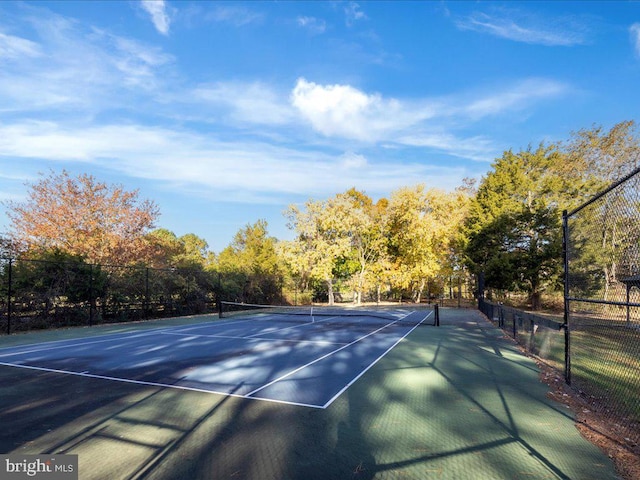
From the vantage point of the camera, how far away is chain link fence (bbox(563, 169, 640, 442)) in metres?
4.10

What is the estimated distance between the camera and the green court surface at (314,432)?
3279 millimetres

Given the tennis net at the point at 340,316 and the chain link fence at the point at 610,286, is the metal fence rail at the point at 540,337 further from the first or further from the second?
the tennis net at the point at 340,316

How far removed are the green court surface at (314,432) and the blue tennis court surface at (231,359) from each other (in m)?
0.43

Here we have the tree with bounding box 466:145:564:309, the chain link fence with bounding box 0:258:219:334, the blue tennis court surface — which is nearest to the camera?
the blue tennis court surface

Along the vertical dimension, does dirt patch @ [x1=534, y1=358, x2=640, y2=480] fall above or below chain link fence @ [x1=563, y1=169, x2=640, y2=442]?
below

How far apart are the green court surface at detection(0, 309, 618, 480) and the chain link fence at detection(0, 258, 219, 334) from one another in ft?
30.7

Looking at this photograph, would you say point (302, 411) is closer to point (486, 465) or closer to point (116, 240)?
point (486, 465)

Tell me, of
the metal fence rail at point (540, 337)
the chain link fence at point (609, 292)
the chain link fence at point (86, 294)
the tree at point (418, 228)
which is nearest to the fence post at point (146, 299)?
the chain link fence at point (86, 294)

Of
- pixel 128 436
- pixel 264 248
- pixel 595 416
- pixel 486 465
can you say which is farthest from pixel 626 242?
pixel 264 248

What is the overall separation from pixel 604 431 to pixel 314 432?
3.20 metres

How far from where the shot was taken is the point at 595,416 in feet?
15.3

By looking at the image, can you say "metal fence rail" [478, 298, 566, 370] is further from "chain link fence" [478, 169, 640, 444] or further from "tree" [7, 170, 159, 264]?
"tree" [7, 170, 159, 264]

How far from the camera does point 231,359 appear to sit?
8.09m

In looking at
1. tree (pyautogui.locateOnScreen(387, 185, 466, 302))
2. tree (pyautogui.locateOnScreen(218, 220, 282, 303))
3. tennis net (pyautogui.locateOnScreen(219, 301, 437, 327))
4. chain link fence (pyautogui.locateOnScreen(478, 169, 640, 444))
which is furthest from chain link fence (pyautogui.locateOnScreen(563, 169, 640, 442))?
tree (pyautogui.locateOnScreen(387, 185, 466, 302))
